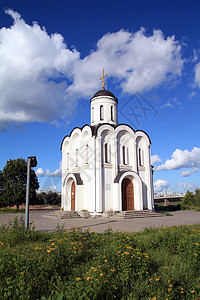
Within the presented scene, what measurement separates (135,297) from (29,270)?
5.87ft

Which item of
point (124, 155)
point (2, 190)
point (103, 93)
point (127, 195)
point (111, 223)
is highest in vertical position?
point (103, 93)

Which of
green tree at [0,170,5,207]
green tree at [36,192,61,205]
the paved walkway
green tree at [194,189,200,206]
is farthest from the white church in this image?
green tree at [36,192,61,205]

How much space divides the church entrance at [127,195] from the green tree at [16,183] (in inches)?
587

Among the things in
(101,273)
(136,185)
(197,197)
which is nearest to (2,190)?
(136,185)

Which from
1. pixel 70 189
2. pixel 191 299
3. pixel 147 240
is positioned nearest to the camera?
pixel 191 299

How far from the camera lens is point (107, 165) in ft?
65.0

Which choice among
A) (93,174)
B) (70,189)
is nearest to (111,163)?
(93,174)

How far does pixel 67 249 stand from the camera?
4977 mm

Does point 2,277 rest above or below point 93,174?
below

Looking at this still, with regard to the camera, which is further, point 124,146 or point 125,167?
point 124,146

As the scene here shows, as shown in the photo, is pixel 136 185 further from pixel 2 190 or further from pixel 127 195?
pixel 2 190

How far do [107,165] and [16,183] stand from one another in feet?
55.3

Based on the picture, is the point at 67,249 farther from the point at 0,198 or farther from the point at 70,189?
the point at 0,198

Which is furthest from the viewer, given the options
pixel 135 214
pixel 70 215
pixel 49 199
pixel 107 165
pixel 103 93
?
pixel 49 199
